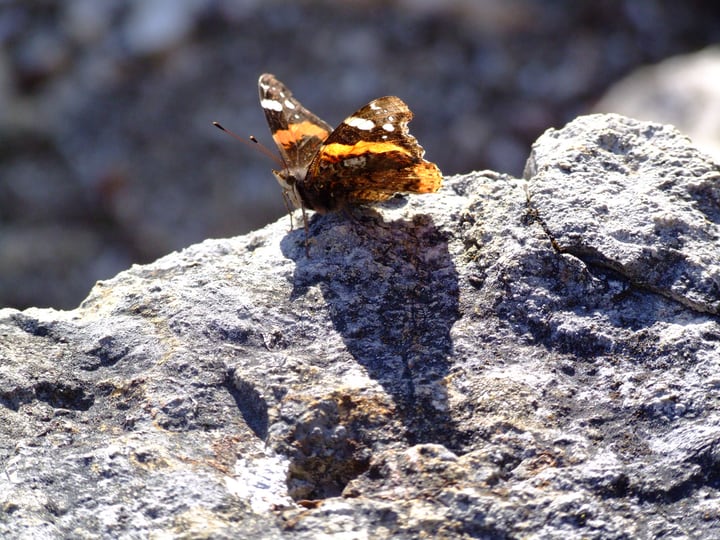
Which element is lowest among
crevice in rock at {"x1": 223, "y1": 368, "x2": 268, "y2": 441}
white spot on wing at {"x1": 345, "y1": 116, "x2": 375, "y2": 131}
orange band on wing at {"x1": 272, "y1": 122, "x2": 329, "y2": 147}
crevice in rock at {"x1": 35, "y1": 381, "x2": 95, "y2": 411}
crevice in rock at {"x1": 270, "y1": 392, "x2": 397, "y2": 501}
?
crevice in rock at {"x1": 270, "y1": 392, "x2": 397, "y2": 501}

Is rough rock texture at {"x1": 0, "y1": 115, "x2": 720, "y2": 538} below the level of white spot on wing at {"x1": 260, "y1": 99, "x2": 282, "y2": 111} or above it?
below

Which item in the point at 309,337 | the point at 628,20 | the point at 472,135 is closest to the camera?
the point at 309,337

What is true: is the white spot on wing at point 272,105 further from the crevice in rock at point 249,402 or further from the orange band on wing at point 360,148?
the crevice in rock at point 249,402

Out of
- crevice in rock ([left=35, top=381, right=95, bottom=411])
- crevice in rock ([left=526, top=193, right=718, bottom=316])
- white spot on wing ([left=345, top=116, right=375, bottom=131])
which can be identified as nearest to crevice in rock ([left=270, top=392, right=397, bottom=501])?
crevice in rock ([left=35, top=381, right=95, bottom=411])

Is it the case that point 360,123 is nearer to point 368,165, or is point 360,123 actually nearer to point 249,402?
point 368,165

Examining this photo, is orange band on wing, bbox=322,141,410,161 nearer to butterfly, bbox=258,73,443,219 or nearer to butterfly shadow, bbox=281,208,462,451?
butterfly, bbox=258,73,443,219

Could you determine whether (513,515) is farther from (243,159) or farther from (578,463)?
(243,159)

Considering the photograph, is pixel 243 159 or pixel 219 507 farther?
pixel 243 159

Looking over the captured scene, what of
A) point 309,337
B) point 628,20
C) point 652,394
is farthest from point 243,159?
point 652,394
